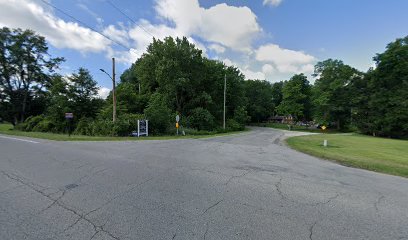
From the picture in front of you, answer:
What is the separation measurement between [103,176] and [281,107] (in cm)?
5748

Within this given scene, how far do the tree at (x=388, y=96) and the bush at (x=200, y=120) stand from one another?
30.7 metres

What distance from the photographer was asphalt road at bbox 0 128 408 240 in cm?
301

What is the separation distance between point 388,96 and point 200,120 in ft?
112

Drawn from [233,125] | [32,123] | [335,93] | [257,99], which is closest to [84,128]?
[32,123]

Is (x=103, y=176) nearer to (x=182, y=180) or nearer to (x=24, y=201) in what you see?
(x=24, y=201)

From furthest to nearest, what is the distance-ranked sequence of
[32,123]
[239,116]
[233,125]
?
[239,116]
[233,125]
[32,123]

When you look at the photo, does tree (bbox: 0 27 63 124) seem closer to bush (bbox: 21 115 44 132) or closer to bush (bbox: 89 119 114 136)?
bush (bbox: 21 115 44 132)

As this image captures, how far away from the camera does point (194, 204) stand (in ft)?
12.9

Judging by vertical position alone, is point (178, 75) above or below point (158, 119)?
above

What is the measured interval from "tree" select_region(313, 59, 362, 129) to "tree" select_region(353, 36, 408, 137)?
189 inches

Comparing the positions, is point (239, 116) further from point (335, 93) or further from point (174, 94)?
point (335, 93)

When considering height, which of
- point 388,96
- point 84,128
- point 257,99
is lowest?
point 84,128

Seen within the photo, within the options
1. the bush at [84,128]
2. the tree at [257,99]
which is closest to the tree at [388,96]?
the tree at [257,99]

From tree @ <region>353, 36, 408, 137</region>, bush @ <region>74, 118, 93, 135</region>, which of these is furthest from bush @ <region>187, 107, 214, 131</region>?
tree @ <region>353, 36, 408, 137</region>
